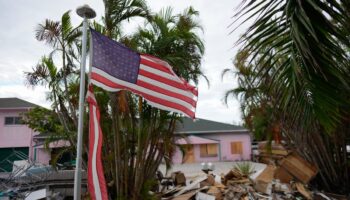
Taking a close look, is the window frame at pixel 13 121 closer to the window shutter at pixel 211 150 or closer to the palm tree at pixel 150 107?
the window shutter at pixel 211 150

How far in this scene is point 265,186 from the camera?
10.1m

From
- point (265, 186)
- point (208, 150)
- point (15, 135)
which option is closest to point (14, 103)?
point (15, 135)

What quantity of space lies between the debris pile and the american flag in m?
4.22

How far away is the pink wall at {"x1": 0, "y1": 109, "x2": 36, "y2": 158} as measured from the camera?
82.3 feet

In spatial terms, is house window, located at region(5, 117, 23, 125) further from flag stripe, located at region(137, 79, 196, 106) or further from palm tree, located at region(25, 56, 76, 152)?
flag stripe, located at region(137, 79, 196, 106)

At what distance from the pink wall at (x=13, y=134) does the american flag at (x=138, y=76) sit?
73.2ft

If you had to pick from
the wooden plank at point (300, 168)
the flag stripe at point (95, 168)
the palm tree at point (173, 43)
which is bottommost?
the wooden plank at point (300, 168)

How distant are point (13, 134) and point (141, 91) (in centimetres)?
2357

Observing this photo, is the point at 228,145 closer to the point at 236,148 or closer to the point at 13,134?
the point at 236,148

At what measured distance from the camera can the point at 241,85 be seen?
12836 millimetres

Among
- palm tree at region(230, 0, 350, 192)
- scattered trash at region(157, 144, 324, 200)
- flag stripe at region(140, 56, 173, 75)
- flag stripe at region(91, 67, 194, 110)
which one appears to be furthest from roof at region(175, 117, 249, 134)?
palm tree at region(230, 0, 350, 192)

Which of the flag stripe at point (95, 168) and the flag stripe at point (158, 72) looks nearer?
the flag stripe at point (95, 168)

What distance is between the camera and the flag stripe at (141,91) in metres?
5.10

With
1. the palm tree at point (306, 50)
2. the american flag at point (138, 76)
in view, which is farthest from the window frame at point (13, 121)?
→ the palm tree at point (306, 50)
